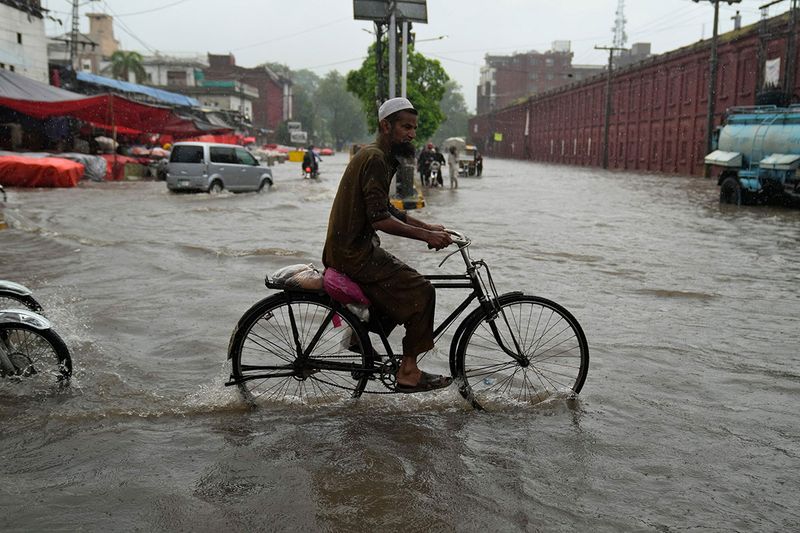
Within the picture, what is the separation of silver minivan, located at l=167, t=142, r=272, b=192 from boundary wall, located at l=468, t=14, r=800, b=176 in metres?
27.2

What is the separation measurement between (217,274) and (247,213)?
877cm

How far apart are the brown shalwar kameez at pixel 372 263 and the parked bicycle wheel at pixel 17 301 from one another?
8.27 ft

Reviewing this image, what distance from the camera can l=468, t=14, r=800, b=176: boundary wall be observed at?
39625 millimetres

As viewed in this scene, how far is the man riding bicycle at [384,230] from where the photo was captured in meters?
4.03

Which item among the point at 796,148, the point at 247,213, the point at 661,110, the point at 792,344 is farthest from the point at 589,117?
the point at 792,344

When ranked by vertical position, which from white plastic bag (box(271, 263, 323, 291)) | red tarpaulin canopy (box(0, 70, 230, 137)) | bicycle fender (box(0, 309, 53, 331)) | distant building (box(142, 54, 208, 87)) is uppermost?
distant building (box(142, 54, 208, 87))

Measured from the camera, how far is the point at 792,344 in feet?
21.3

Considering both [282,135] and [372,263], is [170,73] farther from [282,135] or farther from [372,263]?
[372,263]

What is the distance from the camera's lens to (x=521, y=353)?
4754mm

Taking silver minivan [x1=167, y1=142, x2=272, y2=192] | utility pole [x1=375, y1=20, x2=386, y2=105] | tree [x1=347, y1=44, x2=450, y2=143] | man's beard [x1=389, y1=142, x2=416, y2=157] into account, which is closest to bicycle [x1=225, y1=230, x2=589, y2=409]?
man's beard [x1=389, y1=142, x2=416, y2=157]

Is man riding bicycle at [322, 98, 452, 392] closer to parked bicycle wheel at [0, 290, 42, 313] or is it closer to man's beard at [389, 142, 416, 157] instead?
man's beard at [389, 142, 416, 157]

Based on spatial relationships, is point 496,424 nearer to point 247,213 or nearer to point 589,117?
point 247,213

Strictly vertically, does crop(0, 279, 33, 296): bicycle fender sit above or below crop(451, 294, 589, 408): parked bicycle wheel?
above

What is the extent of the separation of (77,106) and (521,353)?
25931 millimetres
